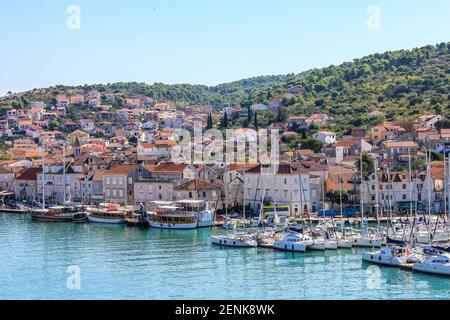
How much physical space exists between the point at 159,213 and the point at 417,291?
21.4 m

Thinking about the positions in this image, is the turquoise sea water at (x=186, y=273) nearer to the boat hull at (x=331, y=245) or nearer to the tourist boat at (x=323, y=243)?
the boat hull at (x=331, y=245)

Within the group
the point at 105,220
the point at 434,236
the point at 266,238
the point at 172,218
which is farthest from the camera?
the point at 105,220

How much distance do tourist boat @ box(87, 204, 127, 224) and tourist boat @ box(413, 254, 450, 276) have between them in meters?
22.6

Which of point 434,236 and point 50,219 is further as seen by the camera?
point 50,219

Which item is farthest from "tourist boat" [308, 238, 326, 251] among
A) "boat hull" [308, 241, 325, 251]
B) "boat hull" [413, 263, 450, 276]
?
"boat hull" [413, 263, 450, 276]

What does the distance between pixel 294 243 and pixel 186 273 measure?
7.18 metres

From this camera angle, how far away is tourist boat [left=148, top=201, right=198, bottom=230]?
40.7m

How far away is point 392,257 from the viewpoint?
90.3 ft

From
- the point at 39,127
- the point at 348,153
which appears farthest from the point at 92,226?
the point at 39,127

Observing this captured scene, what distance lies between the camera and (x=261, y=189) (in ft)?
147

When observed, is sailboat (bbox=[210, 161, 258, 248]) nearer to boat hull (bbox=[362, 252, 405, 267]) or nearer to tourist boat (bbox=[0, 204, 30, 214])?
boat hull (bbox=[362, 252, 405, 267])

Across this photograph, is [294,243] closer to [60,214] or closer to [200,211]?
[200,211]

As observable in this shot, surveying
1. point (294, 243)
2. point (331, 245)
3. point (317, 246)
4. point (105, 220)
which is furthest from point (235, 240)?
point (105, 220)

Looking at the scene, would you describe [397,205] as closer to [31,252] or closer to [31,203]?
[31,252]
